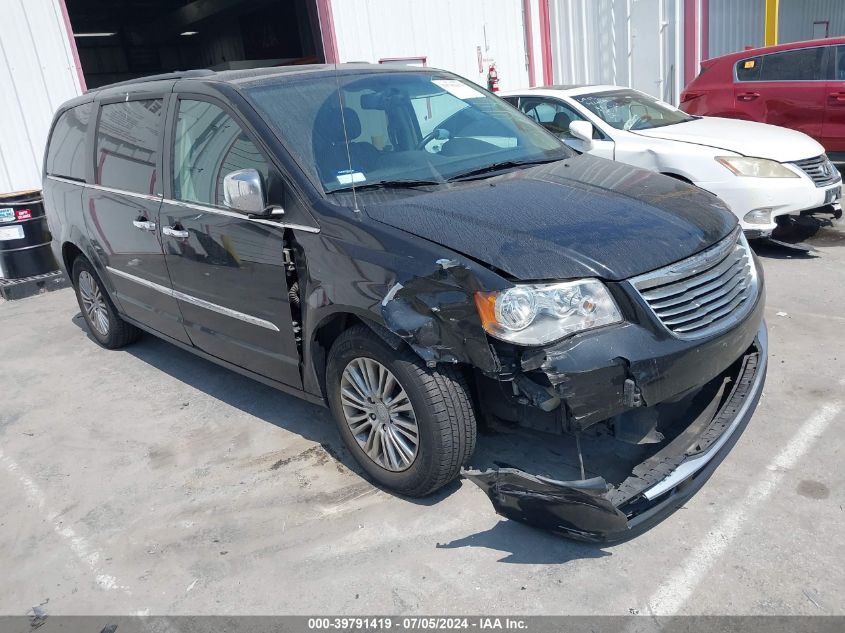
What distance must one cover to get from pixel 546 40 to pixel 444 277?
10509 millimetres

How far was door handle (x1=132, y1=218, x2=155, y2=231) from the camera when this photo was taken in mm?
4172

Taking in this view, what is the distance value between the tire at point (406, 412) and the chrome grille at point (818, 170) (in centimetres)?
472

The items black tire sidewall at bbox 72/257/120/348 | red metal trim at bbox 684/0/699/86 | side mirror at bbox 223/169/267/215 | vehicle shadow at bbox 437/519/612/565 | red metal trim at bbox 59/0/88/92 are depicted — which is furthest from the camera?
red metal trim at bbox 684/0/699/86

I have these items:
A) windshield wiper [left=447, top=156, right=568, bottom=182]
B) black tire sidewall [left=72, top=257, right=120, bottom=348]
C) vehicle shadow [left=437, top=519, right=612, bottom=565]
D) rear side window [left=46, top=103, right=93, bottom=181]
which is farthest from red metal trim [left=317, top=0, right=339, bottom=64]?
vehicle shadow [left=437, top=519, right=612, bottom=565]

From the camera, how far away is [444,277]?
2.69 m

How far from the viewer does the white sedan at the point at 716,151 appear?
5.92 metres

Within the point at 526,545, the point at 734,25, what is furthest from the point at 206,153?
the point at 734,25

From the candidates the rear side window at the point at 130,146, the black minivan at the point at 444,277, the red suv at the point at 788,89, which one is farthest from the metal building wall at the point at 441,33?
the black minivan at the point at 444,277

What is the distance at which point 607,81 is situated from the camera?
491 inches

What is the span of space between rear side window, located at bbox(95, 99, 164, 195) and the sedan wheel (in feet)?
5.93

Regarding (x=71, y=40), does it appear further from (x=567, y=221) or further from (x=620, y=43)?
(x=620, y=43)

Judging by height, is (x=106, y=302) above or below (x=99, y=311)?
above

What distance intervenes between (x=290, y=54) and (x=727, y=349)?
19139 millimetres

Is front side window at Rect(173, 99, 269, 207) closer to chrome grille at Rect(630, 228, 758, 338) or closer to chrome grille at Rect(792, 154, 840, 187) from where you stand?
chrome grille at Rect(630, 228, 758, 338)
